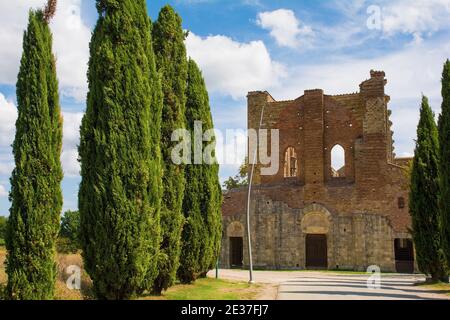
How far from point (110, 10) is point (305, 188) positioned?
79.1ft

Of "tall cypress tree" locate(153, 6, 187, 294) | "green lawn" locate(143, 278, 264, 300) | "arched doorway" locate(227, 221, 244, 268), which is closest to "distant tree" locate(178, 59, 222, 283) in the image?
"green lawn" locate(143, 278, 264, 300)

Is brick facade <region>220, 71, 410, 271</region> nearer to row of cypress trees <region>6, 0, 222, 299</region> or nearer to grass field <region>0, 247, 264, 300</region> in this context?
grass field <region>0, 247, 264, 300</region>

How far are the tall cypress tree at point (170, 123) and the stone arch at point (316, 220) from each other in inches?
774

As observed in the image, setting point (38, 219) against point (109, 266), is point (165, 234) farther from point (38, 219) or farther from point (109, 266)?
point (38, 219)

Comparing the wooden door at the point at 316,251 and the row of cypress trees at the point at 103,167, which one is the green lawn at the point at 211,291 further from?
the wooden door at the point at 316,251

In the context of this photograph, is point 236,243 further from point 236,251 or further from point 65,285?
point 65,285

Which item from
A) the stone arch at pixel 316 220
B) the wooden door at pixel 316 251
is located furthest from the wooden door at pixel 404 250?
the stone arch at pixel 316 220

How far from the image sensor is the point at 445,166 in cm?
1616

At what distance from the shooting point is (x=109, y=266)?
12.1 meters

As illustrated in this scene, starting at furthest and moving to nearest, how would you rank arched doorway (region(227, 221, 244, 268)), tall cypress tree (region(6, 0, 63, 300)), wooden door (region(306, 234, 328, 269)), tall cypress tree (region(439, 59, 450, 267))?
arched doorway (region(227, 221, 244, 268)) → wooden door (region(306, 234, 328, 269)) → tall cypress tree (region(439, 59, 450, 267)) → tall cypress tree (region(6, 0, 63, 300))

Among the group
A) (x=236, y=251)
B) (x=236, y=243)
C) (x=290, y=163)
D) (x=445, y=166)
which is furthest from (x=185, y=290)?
(x=290, y=163)

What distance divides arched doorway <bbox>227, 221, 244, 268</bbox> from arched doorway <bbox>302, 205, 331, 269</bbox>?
4621 millimetres

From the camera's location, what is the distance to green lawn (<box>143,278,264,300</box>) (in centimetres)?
1470

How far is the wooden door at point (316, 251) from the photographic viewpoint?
34375mm
